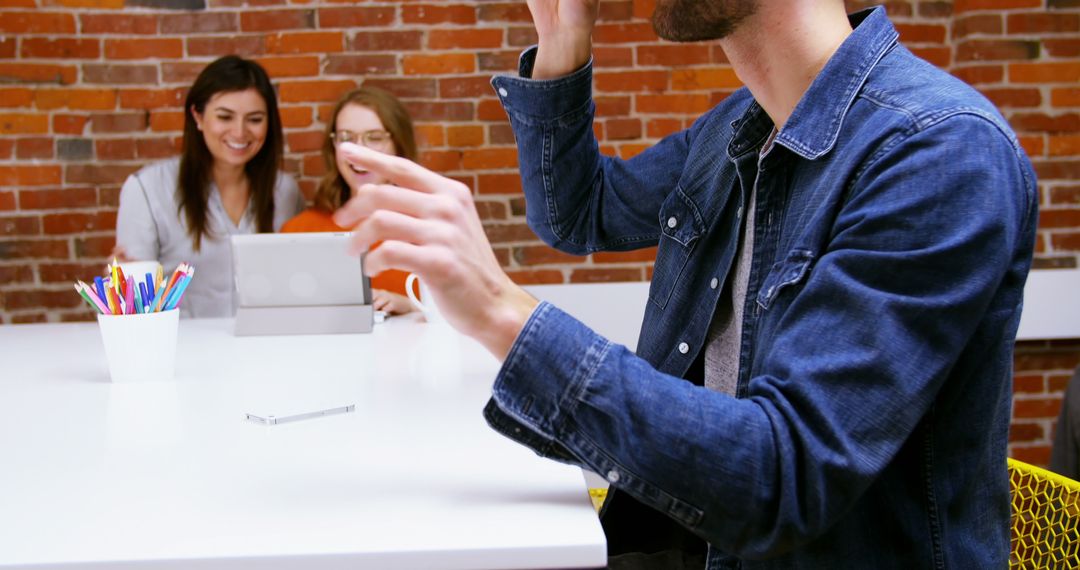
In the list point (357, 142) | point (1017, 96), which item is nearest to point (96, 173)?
point (357, 142)

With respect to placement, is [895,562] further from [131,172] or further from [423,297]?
[131,172]

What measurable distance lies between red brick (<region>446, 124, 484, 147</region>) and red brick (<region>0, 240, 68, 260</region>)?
1339 millimetres

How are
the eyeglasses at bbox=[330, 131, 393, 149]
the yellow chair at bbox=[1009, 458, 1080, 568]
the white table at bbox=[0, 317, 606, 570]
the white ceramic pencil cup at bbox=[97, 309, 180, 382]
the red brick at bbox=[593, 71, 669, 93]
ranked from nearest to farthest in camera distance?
the white table at bbox=[0, 317, 606, 570]
the yellow chair at bbox=[1009, 458, 1080, 568]
the white ceramic pencil cup at bbox=[97, 309, 180, 382]
the eyeglasses at bbox=[330, 131, 393, 149]
the red brick at bbox=[593, 71, 669, 93]

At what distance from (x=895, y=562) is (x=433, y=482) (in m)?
0.44

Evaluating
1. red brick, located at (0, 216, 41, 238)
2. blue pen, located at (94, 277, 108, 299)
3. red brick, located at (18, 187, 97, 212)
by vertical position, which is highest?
red brick, located at (18, 187, 97, 212)

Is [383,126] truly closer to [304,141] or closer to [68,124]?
[304,141]

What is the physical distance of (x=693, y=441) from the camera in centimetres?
A: 76

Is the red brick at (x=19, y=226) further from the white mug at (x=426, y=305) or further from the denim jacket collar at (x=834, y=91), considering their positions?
the denim jacket collar at (x=834, y=91)

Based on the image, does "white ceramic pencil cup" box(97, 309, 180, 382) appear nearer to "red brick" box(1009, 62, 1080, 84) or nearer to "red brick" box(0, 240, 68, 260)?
"red brick" box(0, 240, 68, 260)

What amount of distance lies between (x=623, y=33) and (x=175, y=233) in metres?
1.61

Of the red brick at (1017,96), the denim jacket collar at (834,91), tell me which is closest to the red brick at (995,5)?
the red brick at (1017,96)

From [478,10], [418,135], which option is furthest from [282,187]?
[478,10]

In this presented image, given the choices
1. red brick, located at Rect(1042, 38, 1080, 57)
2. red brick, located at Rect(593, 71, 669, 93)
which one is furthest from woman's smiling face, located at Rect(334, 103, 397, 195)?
red brick, located at Rect(1042, 38, 1080, 57)

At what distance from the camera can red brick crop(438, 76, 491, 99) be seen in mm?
3131
